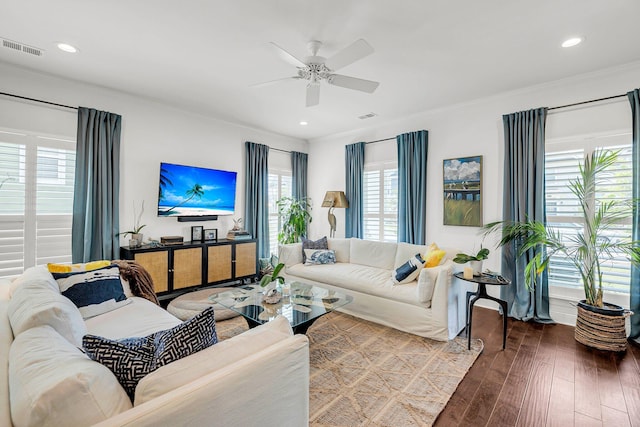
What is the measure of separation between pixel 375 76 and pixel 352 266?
8.20ft

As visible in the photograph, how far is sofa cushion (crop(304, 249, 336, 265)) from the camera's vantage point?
4.41 m

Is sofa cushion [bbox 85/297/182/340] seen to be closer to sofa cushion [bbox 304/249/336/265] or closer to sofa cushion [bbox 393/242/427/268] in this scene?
sofa cushion [bbox 304/249/336/265]

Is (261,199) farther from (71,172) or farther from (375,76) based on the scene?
(375,76)

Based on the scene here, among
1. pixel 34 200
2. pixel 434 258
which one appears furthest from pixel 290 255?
pixel 34 200

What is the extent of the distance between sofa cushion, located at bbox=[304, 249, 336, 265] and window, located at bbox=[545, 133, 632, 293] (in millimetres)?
2758

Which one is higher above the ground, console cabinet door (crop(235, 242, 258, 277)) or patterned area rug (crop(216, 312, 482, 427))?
console cabinet door (crop(235, 242, 258, 277))

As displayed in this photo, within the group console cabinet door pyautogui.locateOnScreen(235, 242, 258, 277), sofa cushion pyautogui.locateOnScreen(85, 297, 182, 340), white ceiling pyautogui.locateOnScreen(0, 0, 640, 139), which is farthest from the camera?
console cabinet door pyautogui.locateOnScreen(235, 242, 258, 277)

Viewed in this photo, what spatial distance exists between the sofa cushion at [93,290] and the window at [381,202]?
3787mm

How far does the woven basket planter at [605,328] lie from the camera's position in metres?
2.66

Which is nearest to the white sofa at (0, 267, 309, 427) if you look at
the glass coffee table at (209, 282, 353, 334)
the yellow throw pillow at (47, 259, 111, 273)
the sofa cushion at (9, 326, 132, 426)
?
the sofa cushion at (9, 326, 132, 426)

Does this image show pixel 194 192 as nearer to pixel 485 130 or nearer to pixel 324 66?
pixel 324 66

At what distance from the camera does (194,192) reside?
4.50 meters

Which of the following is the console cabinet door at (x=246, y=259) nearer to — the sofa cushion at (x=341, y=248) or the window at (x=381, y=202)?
the sofa cushion at (x=341, y=248)

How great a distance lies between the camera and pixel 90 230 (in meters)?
3.49
